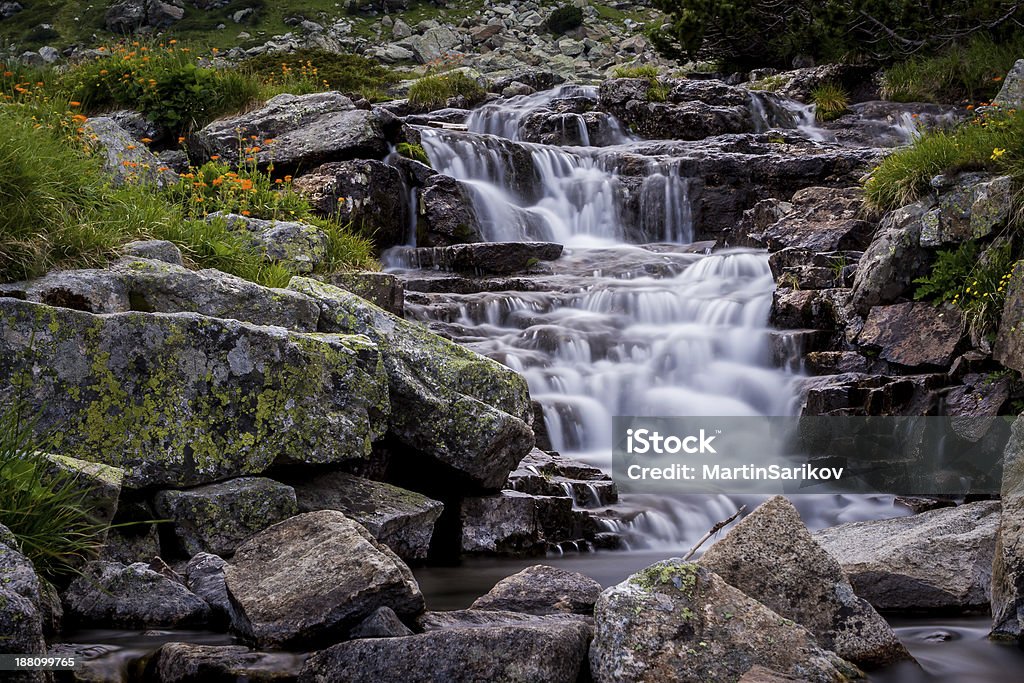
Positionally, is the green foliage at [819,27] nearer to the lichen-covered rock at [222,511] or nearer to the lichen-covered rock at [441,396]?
the lichen-covered rock at [441,396]

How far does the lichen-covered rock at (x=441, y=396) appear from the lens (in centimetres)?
550

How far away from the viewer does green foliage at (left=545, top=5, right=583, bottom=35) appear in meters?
44.2

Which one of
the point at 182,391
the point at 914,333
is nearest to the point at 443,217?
the point at 914,333

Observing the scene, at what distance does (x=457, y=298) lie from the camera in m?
10.1

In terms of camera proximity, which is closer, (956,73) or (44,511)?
(44,511)

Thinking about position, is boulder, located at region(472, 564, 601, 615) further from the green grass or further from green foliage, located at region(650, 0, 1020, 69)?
green foliage, located at region(650, 0, 1020, 69)

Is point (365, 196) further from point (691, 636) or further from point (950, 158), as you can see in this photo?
point (691, 636)

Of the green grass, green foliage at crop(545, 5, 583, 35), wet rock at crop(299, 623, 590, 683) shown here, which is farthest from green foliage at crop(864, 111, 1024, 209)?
green foliage at crop(545, 5, 583, 35)

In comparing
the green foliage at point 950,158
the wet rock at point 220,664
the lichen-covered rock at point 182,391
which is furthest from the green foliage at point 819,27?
the wet rock at point 220,664

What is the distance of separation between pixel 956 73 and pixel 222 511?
17.0m

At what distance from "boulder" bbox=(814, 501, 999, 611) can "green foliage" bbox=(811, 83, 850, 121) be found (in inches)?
545

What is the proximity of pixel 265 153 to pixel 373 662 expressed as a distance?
10.6 metres

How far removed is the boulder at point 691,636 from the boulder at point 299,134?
1029cm

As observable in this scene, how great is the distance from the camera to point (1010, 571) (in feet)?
12.7
